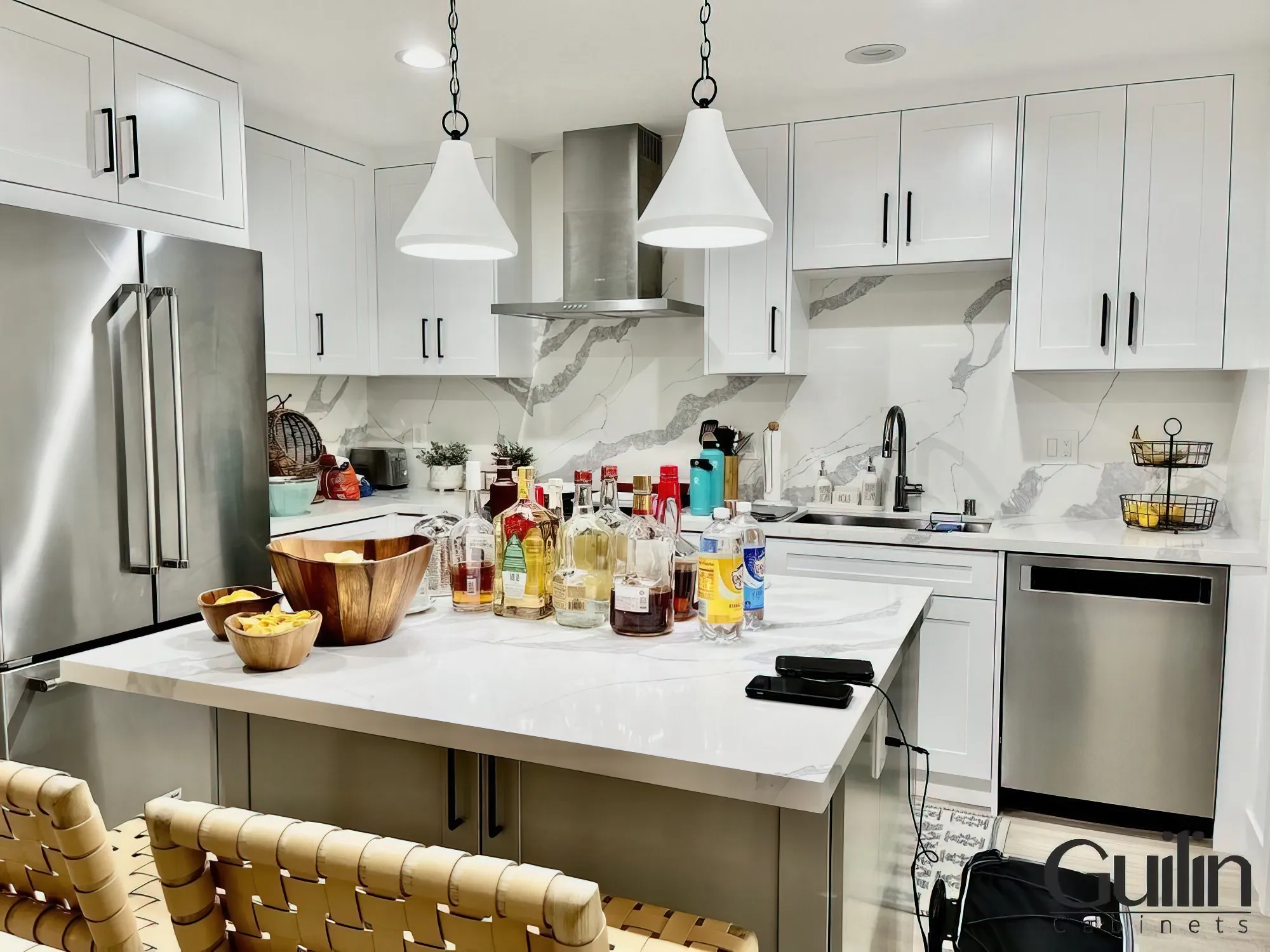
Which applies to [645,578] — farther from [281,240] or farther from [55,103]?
[281,240]

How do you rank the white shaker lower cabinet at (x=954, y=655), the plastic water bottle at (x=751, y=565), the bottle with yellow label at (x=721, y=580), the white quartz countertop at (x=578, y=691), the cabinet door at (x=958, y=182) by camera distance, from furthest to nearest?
the cabinet door at (x=958, y=182) → the white shaker lower cabinet at (x=954, y=655) → the plastic water bottle at (x=751, y=565) → the bottle with yellow label at (x=721, y=580) → the white quartz countertop at (x=578, y=691)

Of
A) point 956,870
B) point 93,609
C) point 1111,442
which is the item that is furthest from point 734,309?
point 93,609

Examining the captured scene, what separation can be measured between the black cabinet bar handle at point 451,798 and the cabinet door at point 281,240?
2.51 meters

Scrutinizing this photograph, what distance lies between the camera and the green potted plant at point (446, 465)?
4.36 m

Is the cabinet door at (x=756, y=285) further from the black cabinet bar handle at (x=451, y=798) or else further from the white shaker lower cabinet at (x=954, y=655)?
the black cabinet bar handle at (x=451, y=798)

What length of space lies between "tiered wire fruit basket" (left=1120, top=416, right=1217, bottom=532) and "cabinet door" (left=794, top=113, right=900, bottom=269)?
44.7 inches

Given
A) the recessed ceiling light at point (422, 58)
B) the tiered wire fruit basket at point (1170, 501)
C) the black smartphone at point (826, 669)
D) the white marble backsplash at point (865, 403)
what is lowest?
the black smartphone at point (826, 669)

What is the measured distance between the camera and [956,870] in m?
2.73

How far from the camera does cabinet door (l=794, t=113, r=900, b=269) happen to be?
3422mm

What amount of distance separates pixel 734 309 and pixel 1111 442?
1.53 metres

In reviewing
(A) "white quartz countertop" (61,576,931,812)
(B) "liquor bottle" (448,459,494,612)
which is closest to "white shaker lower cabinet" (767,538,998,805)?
(A) "white quartz countertop" (61,576,931,812)


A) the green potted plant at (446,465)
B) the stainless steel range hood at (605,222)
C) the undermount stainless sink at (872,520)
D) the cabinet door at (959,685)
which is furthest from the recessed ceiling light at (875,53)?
the green potted plant at (446,465)

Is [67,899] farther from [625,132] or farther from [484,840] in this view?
[625,132]

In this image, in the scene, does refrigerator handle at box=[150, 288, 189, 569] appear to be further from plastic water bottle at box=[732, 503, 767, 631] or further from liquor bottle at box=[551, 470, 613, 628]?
plastic water bottle at box=[732, 503, 767, 631]
